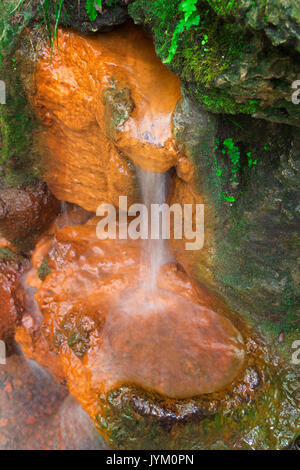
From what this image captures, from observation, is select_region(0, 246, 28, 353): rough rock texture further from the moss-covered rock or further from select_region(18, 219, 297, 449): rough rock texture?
the moss-covered rock

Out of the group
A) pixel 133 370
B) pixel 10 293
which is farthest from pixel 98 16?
pixel 10 293

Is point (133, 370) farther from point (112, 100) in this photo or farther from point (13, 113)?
point (13, 113)

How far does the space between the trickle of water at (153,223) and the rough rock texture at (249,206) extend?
0.75 feet

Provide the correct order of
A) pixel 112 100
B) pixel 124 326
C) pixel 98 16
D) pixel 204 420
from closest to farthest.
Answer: pixel 98 16 → pixel 112 100 → pixel 204 420 → pixel 124 326

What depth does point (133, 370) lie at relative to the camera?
4.05 m

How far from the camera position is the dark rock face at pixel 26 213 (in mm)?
4711

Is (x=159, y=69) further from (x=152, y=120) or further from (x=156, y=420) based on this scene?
(x=156, y=420)

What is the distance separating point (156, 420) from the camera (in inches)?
144

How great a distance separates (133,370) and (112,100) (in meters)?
2.81

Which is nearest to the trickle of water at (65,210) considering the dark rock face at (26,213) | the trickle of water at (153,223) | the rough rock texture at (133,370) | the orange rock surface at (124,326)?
the dark rock face at (26,213)

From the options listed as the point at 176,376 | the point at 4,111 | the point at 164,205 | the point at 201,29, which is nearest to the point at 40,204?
the point at 4,111

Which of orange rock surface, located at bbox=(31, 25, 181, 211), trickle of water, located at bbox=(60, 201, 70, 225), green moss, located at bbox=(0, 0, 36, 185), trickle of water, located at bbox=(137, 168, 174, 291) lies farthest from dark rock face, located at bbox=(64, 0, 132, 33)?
trickle of water, located at bbox=(60, 201, 70, 225)
